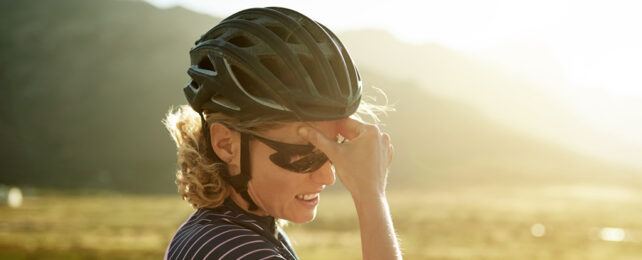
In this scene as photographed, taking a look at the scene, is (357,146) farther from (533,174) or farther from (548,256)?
(533,174)

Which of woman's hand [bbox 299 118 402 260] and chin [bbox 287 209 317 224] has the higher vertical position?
woman's hand [bbox 299 118 402 260]

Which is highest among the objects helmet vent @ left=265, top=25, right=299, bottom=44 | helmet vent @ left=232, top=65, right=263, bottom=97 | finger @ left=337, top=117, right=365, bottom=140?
helmet vent @ left=265, top=25, right=299, bottom=44

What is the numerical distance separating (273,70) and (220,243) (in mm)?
1072

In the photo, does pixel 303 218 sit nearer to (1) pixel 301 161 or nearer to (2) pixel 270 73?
(1) pixel 301 161

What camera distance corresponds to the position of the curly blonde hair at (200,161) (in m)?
3.10

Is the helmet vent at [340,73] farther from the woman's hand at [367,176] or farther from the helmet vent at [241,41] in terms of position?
the helmet vent at [241,41]

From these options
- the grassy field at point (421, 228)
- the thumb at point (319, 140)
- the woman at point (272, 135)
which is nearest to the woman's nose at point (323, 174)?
the woman at point (272, 135)

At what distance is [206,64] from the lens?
3.50 m

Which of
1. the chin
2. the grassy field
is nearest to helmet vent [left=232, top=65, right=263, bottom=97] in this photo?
the chin

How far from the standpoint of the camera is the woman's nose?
317cm

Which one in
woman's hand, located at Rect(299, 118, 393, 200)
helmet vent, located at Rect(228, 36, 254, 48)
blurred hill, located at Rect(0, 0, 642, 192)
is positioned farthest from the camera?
blurred hill, located at Rect(0, 0, 642, 192)

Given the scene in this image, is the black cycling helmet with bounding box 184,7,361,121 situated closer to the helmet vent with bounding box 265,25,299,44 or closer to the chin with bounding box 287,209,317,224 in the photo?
the helmet vent with bounding box 265,25,299,44

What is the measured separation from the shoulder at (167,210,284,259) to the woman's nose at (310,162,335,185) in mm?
522

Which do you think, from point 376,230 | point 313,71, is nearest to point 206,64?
point 313,71
